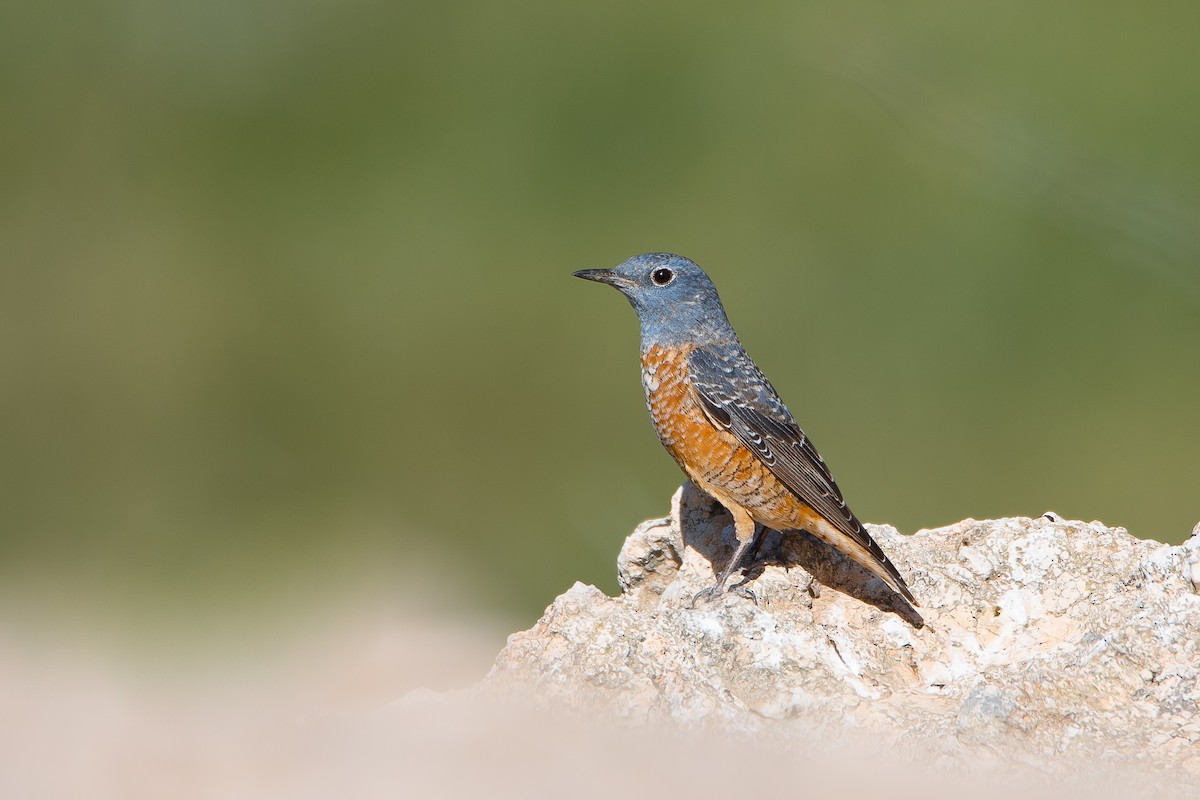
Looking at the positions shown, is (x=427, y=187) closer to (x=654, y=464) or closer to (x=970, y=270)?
(x=654, y=464)

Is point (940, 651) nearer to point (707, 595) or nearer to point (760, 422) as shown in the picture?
point (707, 595)

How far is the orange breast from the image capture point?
6.59 m

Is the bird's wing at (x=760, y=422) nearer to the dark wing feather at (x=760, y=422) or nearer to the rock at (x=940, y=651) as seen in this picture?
the dark wing feather at (x=760, y=422)

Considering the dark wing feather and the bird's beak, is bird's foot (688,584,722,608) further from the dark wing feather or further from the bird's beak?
the bird's beak

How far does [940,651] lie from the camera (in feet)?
18.5

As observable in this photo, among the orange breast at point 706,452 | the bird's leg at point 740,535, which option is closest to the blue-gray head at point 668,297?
the orange breast at point 706,452

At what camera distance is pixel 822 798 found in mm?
3508

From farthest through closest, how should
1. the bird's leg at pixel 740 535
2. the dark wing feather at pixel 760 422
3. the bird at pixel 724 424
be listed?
the dark wing feather at pixel 760 422, the bird at pixel 724 424, the bird's leg at pixel 740 535

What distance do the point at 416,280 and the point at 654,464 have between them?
131 inches

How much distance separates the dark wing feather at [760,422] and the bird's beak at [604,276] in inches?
21.8

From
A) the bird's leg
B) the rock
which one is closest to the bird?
the bird's leg

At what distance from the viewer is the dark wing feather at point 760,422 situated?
21.9 feet

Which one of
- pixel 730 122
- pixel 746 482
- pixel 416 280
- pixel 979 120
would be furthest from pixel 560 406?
pixel 979 120

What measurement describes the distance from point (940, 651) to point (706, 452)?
1550 millimetres
